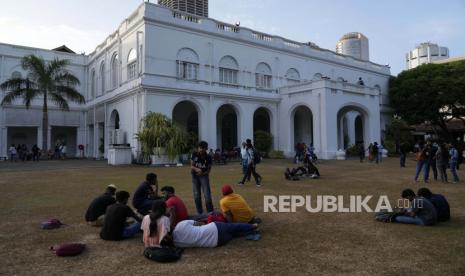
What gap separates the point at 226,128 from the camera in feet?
98.8

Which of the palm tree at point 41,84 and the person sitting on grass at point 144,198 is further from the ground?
the palm tree at point 41,84

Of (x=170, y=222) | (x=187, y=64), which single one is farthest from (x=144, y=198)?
(x=187, y=64)

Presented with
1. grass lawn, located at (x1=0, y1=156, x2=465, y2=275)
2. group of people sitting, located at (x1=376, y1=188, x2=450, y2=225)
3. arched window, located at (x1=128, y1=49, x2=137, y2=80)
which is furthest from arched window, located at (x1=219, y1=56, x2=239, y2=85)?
group of people sitting, located at (x1=376, y1=188, x2=450, y2=225)

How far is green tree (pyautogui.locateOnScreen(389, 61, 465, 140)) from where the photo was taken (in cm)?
3231

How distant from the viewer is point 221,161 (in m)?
21.4

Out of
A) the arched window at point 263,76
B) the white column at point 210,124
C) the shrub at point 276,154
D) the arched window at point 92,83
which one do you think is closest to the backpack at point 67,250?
the white column at point 210,124

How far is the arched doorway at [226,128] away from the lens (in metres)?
29.2

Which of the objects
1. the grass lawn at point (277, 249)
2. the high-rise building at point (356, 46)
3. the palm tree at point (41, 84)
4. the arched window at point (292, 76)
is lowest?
the grass lawn at point (277, 249)

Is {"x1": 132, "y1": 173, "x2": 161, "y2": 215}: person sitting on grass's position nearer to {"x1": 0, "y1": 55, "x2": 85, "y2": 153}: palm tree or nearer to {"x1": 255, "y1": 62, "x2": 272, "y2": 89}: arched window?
{"x1": 0, "y1": 55, "x2": 85, "y2": 153}: palm tree

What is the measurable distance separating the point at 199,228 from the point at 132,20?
22022mm

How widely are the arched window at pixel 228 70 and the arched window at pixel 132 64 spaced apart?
614cm

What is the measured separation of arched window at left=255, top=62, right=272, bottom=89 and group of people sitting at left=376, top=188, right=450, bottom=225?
73.4ft

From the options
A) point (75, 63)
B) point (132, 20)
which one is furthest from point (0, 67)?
point (132, 20)

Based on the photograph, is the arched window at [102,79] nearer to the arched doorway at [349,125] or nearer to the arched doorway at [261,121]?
the arched doorway at [261,121]
